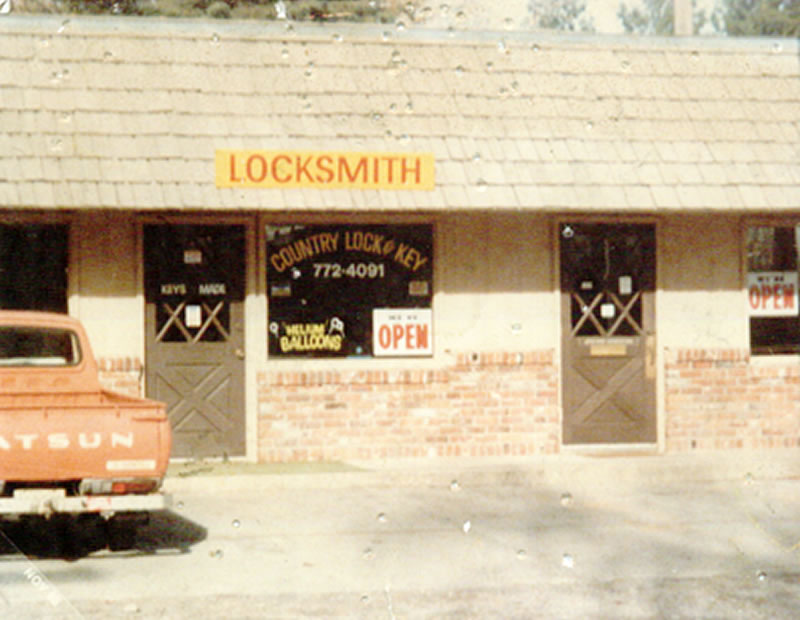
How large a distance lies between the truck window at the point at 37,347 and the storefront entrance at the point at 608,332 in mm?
5321

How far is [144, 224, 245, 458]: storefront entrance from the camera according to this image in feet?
38.7

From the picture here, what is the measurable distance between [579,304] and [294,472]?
11.7 feet

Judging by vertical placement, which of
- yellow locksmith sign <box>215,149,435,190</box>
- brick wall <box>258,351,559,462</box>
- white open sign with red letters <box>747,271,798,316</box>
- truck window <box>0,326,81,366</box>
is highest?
Answer: yellow locksmith sign <box>215,149,435,190</box>

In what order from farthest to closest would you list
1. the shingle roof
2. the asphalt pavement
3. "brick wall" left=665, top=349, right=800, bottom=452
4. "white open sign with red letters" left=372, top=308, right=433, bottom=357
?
"brick wall" left=665, top=349, right=800, bottom=452 < "white open sign with red letters" left=372, top=308, right=433, bottom=357 < the shingle roof < the asphalt pavement

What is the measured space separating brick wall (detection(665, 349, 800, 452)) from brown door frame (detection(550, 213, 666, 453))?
0.09m

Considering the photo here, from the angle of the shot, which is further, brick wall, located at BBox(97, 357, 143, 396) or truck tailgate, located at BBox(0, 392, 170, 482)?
brick wall, located at BBox(97, 357, 143, 396)

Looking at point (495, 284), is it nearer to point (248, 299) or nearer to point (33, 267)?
point (248, 299)

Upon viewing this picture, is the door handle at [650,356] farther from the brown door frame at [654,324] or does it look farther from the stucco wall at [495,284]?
the stucco wall at [495,284]

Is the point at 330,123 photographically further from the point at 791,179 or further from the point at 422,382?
the point at 791,179

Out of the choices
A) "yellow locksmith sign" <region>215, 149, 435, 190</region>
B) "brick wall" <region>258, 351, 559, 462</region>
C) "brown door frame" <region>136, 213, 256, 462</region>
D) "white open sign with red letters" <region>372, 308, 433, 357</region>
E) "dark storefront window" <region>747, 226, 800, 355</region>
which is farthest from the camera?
"dark storefront window" <region>747, 226, 800, 355</region>

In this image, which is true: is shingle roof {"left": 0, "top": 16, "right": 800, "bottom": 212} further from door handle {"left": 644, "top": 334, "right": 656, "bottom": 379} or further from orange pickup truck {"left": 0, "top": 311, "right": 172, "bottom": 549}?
orange pickup truck {"left": 0, "top": 311, "right": 172, "bottom": 549}

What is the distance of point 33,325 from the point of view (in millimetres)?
9047

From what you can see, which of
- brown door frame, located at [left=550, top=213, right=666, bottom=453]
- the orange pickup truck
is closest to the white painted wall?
the orange pickup truck

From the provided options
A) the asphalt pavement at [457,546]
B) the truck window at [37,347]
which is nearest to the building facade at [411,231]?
the asphalt pavement at [457,546]
